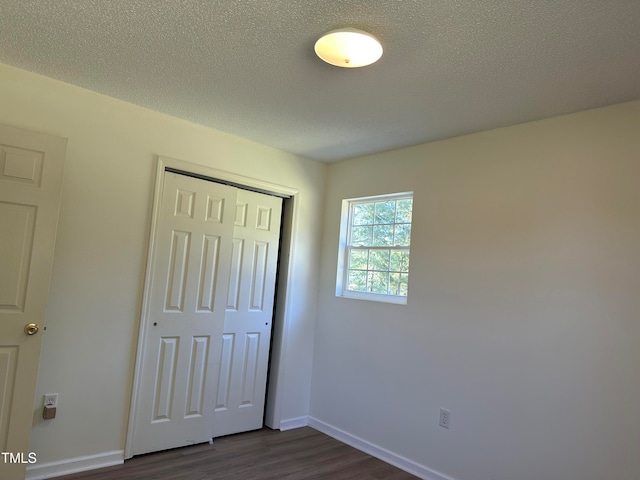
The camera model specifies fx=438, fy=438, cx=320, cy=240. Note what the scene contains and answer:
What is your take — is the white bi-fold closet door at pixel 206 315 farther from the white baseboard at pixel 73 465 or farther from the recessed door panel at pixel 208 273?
the white baseboard at pixel 73 465

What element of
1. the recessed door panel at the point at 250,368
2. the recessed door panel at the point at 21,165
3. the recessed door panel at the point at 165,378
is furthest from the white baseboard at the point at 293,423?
the recessed door panel at the point at 21,165

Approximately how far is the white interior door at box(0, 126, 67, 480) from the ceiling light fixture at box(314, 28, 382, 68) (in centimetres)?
171

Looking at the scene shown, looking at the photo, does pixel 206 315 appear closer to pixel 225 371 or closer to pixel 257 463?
pixel 225 371

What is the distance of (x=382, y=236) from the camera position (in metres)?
3.77

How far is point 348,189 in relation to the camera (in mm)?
4027

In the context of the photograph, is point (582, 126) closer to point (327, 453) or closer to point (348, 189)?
point (348, 189)

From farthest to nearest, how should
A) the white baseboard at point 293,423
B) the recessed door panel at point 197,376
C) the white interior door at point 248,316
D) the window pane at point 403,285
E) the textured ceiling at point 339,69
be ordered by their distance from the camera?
the white baseboard at point 293,423, the white interior door at point 248,316, the window pane at point 403,285, the recessed door panel at point 197,376, the textured ceiling at point 339,69

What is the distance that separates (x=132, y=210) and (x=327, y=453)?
2347 mm

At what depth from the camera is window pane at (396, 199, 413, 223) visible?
3590 millimetres

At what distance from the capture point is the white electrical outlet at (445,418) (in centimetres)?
300

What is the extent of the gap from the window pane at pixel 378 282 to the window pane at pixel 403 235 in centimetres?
30

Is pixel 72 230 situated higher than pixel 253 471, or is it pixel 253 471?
pixel 72 230

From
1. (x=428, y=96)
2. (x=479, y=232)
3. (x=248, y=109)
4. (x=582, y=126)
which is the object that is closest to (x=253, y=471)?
(x=479, y=232)

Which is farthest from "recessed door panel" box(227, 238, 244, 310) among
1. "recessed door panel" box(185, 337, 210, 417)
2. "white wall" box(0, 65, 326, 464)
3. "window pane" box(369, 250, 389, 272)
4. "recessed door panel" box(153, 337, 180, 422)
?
"window pane" box(369, 250, 389, 272)
